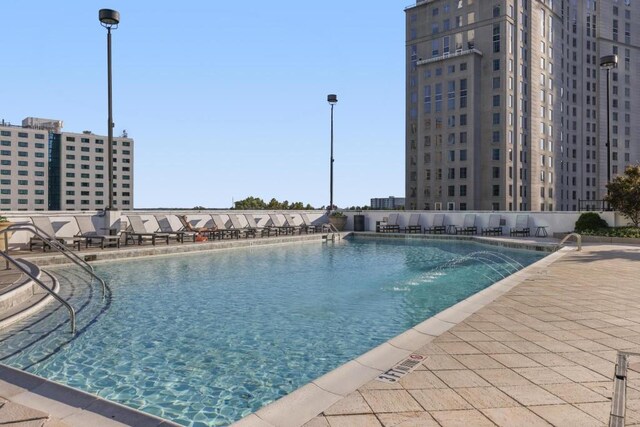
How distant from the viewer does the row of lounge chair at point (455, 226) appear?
25000 mm

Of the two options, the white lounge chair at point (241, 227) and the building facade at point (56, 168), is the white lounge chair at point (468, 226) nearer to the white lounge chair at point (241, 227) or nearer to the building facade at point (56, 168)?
the white lounge chair at point (241, 227)

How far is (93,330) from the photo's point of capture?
652 centimetres

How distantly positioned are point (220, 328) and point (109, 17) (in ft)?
45.8

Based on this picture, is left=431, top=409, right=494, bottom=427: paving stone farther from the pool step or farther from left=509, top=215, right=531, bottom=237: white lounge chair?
left=509, top=215, right=531, bottom=237: white lounge chair

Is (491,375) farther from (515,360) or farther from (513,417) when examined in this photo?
(513,417)

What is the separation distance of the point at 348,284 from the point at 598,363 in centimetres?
660

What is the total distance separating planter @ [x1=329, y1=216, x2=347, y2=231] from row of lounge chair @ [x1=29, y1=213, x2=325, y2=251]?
125 centimetres

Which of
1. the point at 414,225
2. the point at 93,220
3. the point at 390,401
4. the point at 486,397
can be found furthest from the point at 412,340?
the point at 414,225

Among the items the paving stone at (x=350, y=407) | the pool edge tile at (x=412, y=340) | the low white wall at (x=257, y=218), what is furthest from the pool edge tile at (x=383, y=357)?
the low white wall at (x=257, y=218)

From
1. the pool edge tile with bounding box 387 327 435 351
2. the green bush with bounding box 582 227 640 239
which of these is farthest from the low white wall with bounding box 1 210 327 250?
the green bush with bounding box 582 227 640 239

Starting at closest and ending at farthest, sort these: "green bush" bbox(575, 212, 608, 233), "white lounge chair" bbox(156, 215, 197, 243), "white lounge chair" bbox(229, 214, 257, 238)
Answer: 1. "white lounge chair" bbox(156, 215, 197, 243)
2. "green bush" bbox(575, 212, 608, 233)
3. "white lounge chair" bbox(229, 214, 257, 238)

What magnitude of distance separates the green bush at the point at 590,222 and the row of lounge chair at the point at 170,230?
13.4 meters

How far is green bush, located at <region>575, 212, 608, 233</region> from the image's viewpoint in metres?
21.7

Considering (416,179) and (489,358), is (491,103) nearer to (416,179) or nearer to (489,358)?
(416,179)
